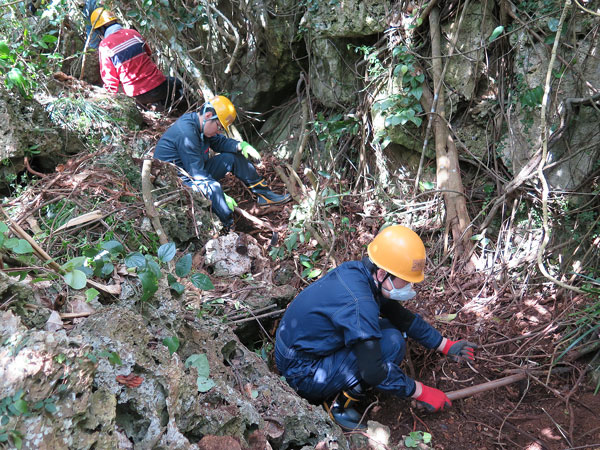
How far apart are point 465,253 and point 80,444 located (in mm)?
3282

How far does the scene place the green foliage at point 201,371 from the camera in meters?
1.85

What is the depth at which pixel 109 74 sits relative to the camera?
5781mm

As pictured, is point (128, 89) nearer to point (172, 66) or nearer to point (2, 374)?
point (172, 66)

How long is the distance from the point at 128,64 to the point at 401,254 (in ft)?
15.2

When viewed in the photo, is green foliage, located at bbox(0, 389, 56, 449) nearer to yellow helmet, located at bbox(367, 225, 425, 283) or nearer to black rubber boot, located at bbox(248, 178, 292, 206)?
yellow helmet, located at bbox(367, 225, 425, 283)

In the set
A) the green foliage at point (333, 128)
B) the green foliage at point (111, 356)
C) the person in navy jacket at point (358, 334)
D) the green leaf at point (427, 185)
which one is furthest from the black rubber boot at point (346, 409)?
the green foliage at point (333, 128)

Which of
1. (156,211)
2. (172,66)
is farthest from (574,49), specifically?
(172,66)

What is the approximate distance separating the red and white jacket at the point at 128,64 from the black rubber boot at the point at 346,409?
A: 15.5 ft

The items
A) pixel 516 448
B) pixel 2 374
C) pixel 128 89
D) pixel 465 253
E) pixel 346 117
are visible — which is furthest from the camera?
pixel 128 89

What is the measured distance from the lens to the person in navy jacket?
99.7 inches

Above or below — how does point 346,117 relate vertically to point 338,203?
above

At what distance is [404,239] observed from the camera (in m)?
2.57

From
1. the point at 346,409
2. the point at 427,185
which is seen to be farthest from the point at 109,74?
the point at 346,409

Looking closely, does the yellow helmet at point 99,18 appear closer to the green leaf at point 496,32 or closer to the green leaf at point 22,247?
the green leaf at point 496,32
